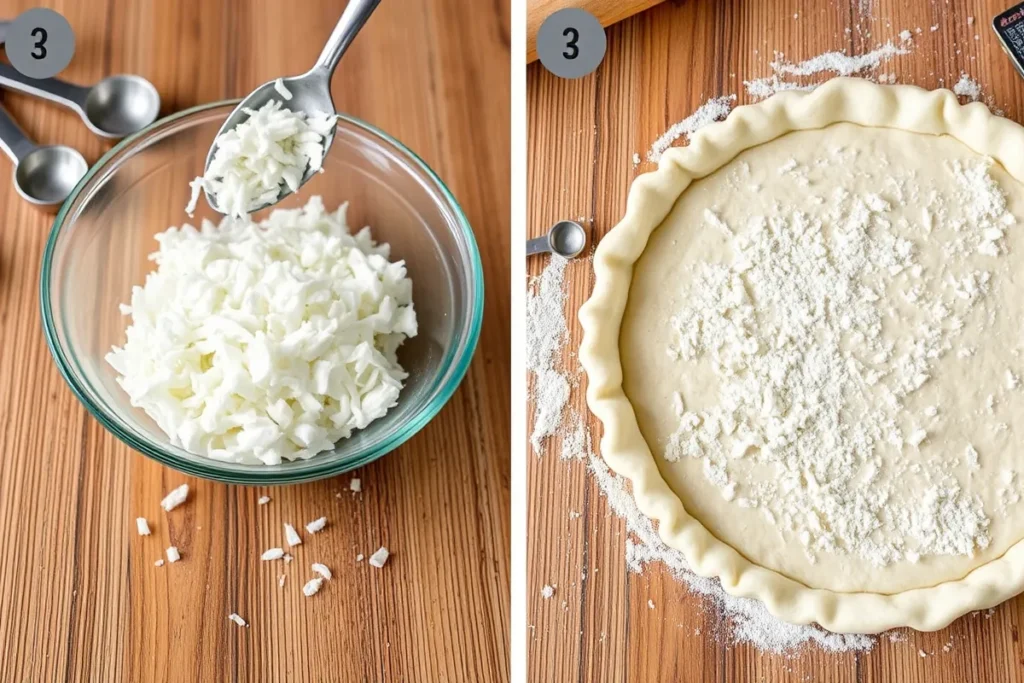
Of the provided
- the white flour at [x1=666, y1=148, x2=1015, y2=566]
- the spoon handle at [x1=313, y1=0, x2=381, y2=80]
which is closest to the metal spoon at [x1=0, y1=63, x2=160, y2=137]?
the spoon handle at [x1=313, y1=0, x2=381, y2=80]

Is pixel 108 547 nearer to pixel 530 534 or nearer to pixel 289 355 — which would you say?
pixel 289 355

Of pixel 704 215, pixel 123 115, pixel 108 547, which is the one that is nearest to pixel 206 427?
pixel 108 547

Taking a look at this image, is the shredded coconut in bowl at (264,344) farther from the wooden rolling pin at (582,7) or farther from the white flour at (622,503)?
the wooden rolling pin at (582,7)

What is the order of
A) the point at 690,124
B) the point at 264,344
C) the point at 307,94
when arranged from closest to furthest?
the point at 264,344, the point at 307,94, the point at 690,124

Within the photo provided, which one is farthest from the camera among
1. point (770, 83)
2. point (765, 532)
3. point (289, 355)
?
point (770, 83)

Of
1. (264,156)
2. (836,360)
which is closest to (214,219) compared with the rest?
(264,156)

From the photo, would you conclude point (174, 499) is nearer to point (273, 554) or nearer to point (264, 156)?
point (273, 554)

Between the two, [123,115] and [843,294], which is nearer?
[843,294]
